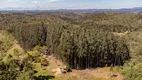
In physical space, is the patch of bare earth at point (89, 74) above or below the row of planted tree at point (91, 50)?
below

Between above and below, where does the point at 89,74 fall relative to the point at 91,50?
below

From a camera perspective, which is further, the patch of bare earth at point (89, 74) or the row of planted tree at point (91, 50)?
the row of planted tree at point (91, 50)

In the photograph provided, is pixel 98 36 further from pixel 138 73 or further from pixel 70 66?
pixel 138 73

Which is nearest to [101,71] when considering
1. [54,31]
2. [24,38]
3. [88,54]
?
[88,54]

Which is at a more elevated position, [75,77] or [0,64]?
[0,64]

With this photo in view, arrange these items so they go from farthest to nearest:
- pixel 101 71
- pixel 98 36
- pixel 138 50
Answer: pixel 138 50 < pixel 98 36 < pixel 101 71

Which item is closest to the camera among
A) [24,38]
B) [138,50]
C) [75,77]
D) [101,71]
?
[75,77]

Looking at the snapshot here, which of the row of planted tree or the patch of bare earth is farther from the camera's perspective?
the row of planted tree

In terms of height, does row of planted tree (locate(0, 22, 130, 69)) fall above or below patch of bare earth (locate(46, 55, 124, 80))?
above

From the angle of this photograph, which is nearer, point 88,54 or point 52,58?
point 88,54

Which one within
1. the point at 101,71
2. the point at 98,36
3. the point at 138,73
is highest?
the point at 98,36

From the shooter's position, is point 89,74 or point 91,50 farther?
point 91,50
